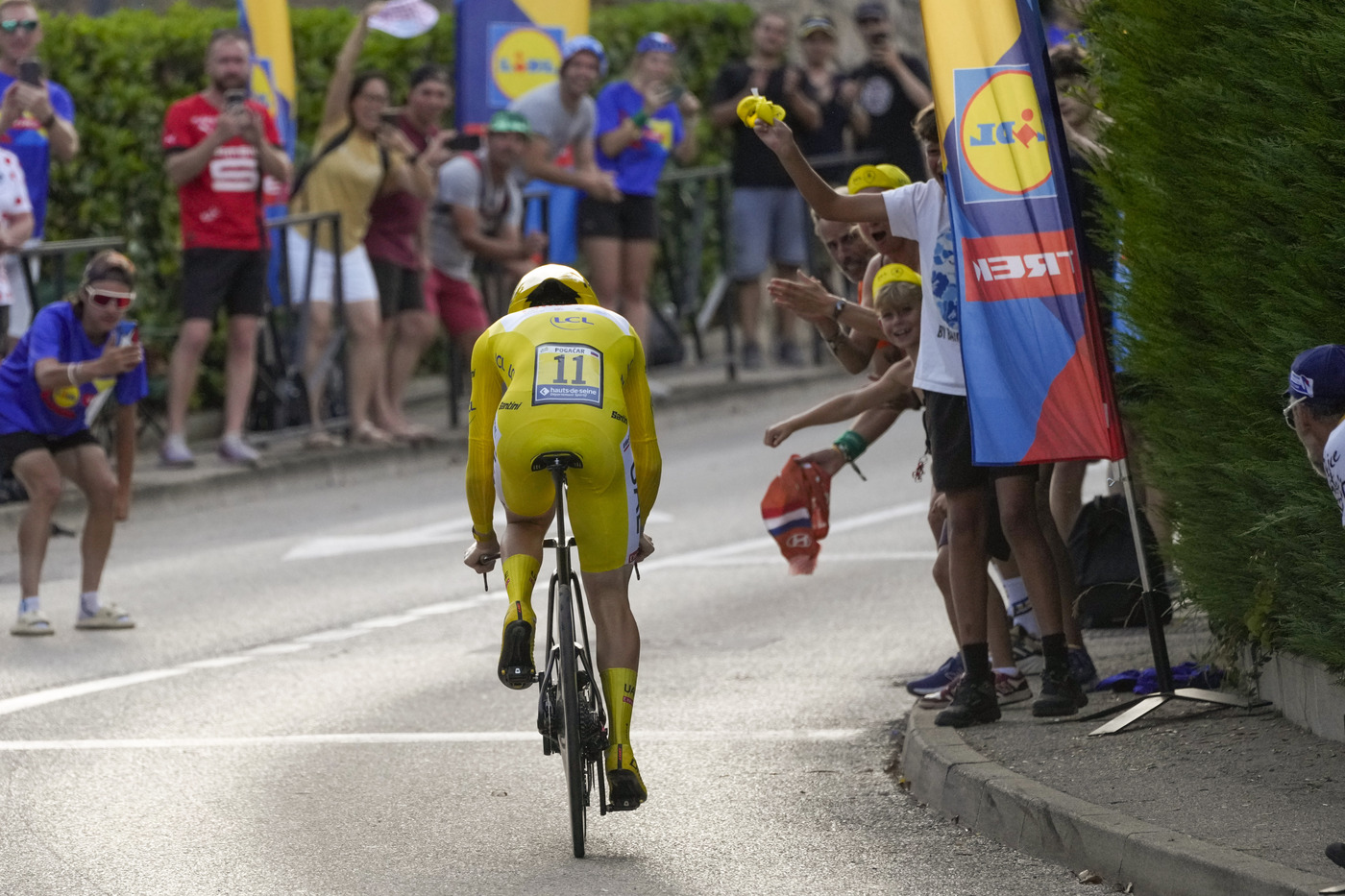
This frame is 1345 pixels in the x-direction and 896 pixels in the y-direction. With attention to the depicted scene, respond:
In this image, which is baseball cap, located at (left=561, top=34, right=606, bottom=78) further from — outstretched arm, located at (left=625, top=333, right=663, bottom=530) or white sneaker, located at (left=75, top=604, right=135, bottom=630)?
outstretched arm, located at (left=625, top=333, right=663, bottom=530)

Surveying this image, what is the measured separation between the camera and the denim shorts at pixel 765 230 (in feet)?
58.8

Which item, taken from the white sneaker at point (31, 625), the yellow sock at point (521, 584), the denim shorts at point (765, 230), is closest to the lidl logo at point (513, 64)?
the denim shorts at point (765, 230)

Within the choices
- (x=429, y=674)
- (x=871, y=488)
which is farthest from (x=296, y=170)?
(x=429, y=674)

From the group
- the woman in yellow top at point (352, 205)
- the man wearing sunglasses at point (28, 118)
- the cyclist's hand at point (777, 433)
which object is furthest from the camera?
the woman in yellow top at point (352, 205)

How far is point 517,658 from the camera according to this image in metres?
6.61

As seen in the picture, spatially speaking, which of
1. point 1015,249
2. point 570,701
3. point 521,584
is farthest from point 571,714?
point 1015,249

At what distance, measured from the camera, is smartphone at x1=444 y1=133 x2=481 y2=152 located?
52.1ft

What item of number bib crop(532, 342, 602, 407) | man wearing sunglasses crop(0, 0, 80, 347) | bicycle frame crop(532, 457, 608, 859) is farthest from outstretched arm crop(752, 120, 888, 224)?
man wearing sunglasses crop(0, 0, 80, 347)

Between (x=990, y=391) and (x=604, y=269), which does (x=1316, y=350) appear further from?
(x=604, y=269)

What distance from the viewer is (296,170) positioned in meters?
15.8

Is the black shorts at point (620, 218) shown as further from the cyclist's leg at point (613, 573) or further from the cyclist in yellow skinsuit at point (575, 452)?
the cyclist's leg at point (613, 573)

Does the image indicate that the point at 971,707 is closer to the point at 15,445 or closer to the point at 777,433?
the point at 777,433

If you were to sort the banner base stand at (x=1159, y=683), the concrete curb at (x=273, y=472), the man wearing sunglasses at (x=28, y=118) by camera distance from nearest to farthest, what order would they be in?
1. the banner base stand at (x=1159, y=683)
2. the man wearing sunglasses at (x=28, y=118)
3. the concrete curb at (x=273, y=472)

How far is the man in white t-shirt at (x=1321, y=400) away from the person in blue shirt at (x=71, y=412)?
6238 millimetres
